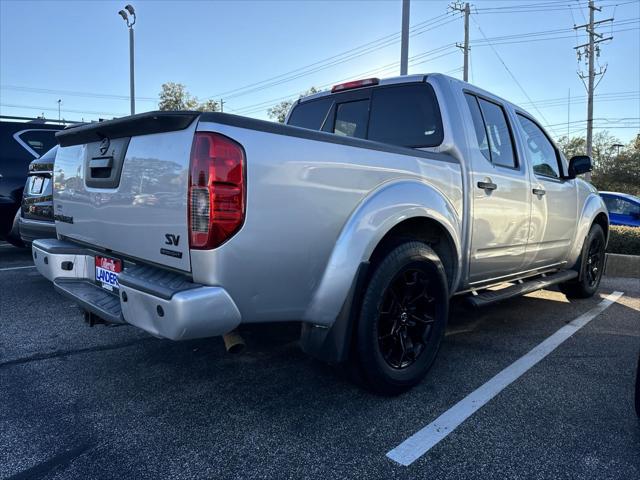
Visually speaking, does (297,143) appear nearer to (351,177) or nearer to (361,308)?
(351,177)

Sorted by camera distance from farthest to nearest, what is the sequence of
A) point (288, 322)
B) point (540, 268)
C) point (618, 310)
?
point (618, 310), point (540, 268), point (288, 322)

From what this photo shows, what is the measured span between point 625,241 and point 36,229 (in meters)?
8.48

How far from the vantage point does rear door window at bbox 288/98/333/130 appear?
4219mm

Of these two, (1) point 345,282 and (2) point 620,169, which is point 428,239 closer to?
(1) point 345,282

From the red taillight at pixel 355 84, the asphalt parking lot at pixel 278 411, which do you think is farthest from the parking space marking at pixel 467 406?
the red taillight at pixel 355 84

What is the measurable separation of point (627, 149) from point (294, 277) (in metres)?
39.2

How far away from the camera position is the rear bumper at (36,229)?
15.4ft

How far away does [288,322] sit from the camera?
2469 millimetres

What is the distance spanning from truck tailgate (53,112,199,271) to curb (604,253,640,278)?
7.45m

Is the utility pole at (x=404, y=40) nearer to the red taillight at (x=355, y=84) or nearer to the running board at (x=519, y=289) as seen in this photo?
the running board at (x=519, y=289)

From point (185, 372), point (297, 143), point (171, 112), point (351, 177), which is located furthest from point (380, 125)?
point (185, 372)

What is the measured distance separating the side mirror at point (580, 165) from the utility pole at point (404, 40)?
281 inches

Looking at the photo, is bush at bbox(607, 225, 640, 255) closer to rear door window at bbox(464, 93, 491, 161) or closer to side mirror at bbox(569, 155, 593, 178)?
side mirror at bbox(569, 155, 593, 178)

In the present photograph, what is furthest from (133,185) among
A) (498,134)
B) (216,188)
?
(498,134)
